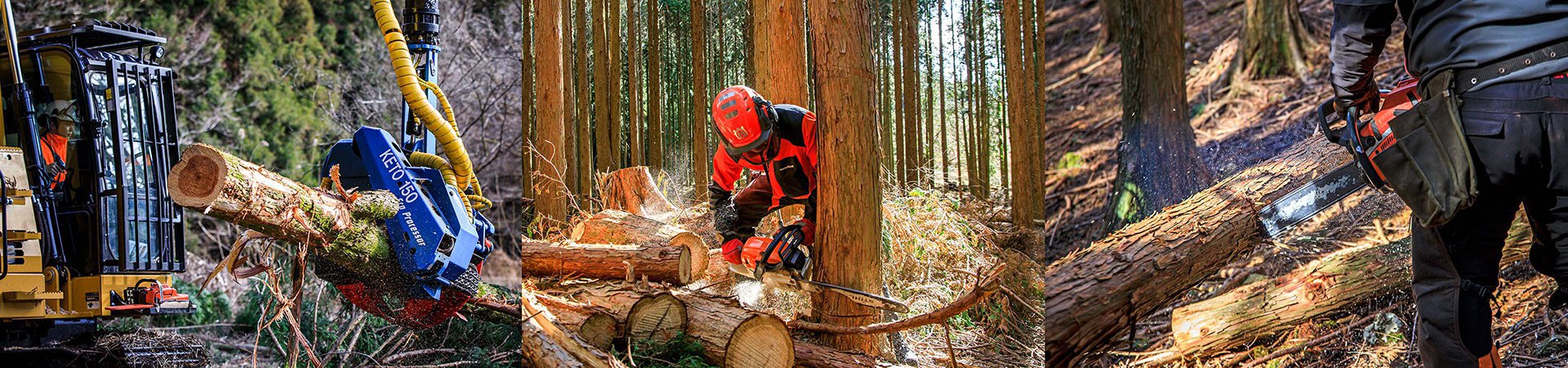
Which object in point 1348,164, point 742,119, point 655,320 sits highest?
point 742,119

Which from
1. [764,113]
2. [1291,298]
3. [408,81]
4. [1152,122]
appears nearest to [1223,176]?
[1152,122]

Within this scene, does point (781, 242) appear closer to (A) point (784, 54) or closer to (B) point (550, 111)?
(A) point (784, 54)

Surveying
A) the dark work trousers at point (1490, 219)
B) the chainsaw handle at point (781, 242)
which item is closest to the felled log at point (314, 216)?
the chainsaw handle at point (781, 242)

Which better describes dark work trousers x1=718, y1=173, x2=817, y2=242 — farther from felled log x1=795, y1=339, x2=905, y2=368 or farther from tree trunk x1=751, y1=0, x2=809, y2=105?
felled log x1=795, y1=339, x2=905, y2=368

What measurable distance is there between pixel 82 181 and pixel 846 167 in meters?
4.29

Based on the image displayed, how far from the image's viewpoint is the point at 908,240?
9.74 feet

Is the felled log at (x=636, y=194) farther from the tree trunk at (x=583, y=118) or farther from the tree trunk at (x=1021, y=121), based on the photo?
the tree trunk at (x=1021, y=121)

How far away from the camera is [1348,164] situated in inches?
124

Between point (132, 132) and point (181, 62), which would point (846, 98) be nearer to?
point (132, 132)

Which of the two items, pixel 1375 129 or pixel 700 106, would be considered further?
pixel 700 106

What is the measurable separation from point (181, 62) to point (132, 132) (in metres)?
4.96

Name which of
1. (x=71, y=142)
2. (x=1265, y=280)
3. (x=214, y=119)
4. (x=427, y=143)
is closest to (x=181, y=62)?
(x=214, y=119)

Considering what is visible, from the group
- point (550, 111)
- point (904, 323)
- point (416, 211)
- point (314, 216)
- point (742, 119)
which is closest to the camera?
point (742, 119)

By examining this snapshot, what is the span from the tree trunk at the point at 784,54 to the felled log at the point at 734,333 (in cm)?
62
